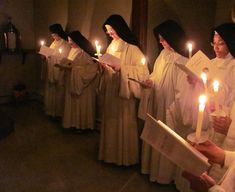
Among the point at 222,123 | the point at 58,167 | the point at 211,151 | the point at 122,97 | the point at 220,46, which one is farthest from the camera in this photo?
the point at 58,167

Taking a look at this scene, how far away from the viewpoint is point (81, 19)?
275 inches

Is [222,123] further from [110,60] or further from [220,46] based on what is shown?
[110,60]

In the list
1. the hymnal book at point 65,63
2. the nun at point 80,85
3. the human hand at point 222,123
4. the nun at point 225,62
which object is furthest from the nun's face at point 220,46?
the hymnal book at point 65,63

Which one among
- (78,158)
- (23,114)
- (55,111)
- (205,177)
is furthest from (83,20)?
(205,177)

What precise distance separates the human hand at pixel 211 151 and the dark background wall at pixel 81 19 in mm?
2722

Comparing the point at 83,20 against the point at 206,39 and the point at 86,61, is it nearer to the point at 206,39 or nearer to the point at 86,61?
the point at 86,61

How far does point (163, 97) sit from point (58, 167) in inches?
72.4

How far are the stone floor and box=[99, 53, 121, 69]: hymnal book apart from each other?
151 centimetres

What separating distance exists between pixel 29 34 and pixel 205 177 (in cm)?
794

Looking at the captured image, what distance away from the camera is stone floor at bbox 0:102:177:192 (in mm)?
4191

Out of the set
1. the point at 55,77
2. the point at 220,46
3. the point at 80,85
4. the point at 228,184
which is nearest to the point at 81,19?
the point at 55,77

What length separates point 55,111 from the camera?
23.3 ft

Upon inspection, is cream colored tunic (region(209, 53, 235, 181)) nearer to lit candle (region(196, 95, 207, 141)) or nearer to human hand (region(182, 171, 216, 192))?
human hand (region(182, 171, 216, 192))

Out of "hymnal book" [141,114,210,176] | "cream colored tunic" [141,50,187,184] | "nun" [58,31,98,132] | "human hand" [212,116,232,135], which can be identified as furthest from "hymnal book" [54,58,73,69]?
"hymnal book" [141,114,210,176]
